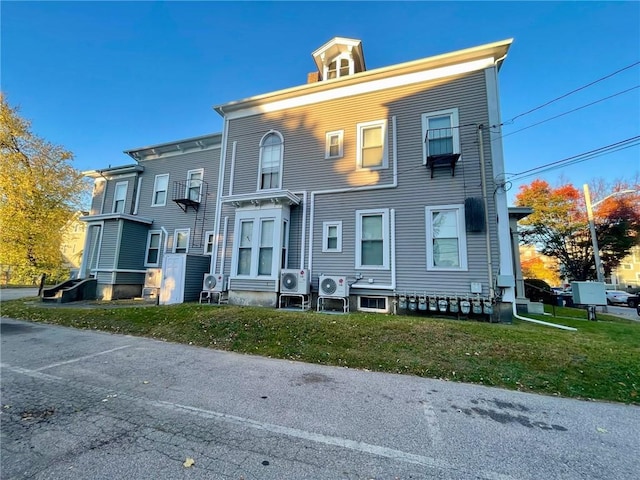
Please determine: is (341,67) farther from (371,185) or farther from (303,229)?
(303,229)

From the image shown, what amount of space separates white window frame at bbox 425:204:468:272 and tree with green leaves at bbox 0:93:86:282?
18223 mm

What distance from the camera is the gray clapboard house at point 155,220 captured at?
41.1ft

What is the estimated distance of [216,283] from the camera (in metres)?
9.84

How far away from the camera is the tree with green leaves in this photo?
12805mm

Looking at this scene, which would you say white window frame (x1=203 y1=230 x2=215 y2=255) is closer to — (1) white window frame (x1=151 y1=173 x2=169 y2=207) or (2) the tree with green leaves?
(1) white window frame (x1=151 y1=173 x2=169 y2=207)

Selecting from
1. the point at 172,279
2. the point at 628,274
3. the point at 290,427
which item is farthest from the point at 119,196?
the point at 628,274

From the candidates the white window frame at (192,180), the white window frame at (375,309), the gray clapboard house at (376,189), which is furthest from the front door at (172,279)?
the white window frame at (375,309)

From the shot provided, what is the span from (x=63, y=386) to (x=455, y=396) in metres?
5.42

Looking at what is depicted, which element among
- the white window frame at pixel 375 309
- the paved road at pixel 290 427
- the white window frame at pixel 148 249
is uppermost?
the white window frame at pixel 148 249

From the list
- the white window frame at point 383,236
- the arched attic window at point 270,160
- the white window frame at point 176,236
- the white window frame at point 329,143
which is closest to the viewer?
the white window frame at point 383,236

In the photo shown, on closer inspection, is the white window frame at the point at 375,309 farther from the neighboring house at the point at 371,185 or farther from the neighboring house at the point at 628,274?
the neighboring house at the point at 628,274

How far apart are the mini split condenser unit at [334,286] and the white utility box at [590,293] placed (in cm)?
662

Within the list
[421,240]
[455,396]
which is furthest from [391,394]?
[421,240]

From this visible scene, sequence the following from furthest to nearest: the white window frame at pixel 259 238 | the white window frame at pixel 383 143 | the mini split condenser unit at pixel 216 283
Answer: the mini split condenser unit at pixel 216 283 → the white window frame at pixel 259 238 → the white window frame at pixel 383 143
